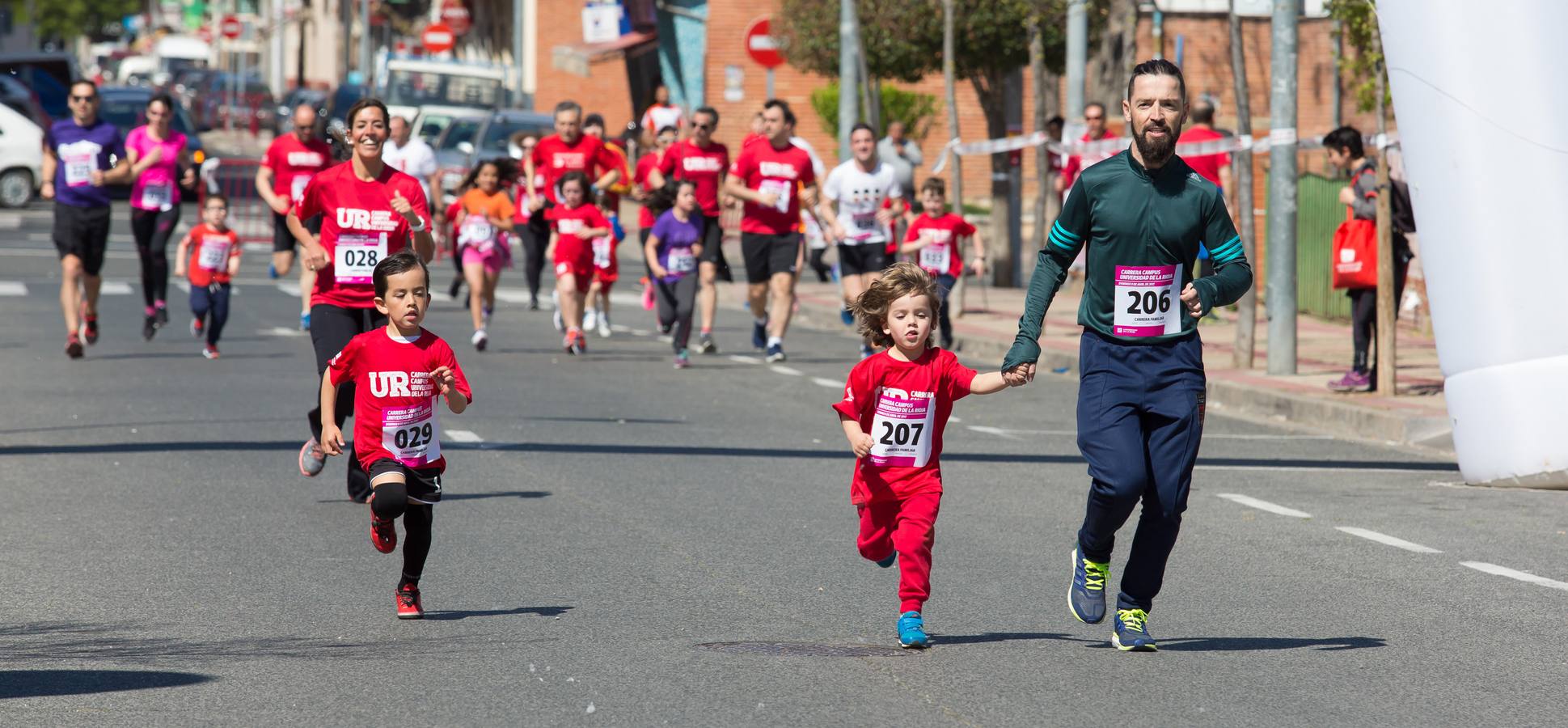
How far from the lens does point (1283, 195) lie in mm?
15281

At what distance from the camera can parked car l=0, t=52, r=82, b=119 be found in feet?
149

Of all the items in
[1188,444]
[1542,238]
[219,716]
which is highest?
[1542,238]

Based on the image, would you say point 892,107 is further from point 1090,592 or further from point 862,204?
point 1090,592

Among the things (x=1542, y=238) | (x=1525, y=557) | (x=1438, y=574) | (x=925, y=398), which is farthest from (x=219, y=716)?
(x=1542, y=238)

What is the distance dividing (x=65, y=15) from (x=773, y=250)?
129 m

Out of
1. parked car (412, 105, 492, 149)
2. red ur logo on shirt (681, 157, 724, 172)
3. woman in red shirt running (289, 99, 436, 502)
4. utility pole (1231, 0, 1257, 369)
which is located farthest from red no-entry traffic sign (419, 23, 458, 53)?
woman in red shirt running (289, 99, 436, 502)

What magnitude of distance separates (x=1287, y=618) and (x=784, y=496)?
3.15 m

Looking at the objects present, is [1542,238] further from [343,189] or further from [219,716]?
[219,716]

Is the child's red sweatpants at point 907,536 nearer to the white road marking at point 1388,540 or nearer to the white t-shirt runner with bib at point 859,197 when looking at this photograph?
the white road marking at point 1388,540

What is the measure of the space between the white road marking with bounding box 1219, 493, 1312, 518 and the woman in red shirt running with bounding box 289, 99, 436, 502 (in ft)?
12.4

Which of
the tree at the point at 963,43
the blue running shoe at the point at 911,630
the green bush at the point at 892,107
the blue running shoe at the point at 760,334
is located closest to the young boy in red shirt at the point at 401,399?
the blue running shoe at the point at 911,630

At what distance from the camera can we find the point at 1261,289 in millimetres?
21281

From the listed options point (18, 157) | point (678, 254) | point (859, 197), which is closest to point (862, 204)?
point (859, 197)

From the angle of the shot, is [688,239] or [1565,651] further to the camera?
[688,239]
